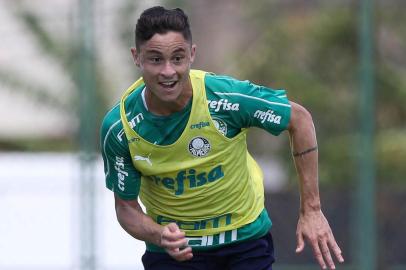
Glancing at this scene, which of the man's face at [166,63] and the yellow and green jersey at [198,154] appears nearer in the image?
the man's face at [166,63]

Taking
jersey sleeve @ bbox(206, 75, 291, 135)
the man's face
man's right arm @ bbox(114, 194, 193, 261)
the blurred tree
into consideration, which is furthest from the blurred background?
the man's face

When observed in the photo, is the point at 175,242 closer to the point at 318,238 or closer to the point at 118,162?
the point at 118,162

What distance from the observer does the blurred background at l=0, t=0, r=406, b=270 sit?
10.3 m

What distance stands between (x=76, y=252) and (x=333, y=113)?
9.93 ft

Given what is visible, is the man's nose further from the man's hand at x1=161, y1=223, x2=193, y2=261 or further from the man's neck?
the man's hand at x1=161, y1=223, x2=193, y2=261

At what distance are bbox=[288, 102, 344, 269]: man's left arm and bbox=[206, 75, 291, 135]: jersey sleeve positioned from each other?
0.25 feet

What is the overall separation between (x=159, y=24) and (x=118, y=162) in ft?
2.40

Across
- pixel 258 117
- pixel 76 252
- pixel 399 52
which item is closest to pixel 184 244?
pixel 258 117

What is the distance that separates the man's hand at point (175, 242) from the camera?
520 centimetres

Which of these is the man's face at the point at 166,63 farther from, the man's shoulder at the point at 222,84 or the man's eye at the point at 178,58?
the man's shoulder at the point at 222,84

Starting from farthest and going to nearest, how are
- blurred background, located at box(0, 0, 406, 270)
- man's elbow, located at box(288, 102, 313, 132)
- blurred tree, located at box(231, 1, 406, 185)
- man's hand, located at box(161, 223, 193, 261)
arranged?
1. blurred tree, located at box(231, 1, 406, 185)
2. blurred background, located at box(0, 0, 406, 270)
3. man's elbow, located at box(288, 102, 313, 132)
4. man's hand, located at box(161, 223, 193, 261)

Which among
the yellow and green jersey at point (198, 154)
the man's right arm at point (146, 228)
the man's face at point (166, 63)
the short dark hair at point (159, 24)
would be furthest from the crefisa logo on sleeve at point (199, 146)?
the short dark hair at point (159, 24)

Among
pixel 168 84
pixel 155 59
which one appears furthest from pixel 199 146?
pixel 155 59

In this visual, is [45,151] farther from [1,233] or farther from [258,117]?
[258,117]
